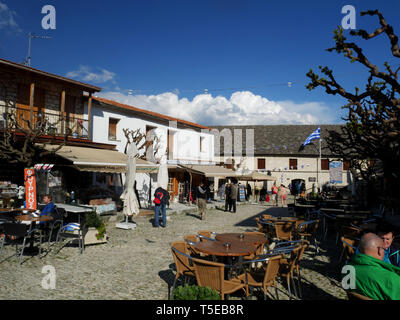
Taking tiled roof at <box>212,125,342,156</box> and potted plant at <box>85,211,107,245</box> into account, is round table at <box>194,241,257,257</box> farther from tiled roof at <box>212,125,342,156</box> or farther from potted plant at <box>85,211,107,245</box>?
tiled roof at <box>212,125,342,156</box>

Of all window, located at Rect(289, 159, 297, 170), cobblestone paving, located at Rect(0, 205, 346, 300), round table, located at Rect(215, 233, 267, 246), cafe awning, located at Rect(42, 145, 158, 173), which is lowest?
cobblestone paving, located at Rect(0, 205, 346, 300)

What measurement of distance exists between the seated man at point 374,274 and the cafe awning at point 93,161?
10.4 m

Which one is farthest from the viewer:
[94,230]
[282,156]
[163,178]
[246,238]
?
[282,156]

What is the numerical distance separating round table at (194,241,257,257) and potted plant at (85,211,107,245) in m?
4.23

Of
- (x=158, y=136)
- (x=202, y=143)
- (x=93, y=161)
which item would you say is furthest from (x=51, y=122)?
(x=202, y=143)

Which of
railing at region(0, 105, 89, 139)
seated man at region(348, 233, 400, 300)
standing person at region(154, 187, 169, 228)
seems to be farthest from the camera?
railing at region(0, 105, 89, 139)

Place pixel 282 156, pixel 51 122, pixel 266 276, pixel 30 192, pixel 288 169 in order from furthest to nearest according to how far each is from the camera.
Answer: pixel 282 156 → pixel 288 169 → pixel 51 122 → pixel 30 192 → pixel 266 276

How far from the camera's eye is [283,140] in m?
38.8

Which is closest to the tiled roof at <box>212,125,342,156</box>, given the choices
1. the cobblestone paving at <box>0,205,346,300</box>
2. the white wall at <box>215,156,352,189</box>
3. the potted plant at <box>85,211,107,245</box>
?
the white wall at <box>215,156,352,189</box>

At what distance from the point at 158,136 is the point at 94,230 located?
13.0 meters

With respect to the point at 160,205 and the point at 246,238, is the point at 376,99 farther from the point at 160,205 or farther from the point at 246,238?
the point at 160,205

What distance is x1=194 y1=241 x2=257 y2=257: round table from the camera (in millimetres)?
4742

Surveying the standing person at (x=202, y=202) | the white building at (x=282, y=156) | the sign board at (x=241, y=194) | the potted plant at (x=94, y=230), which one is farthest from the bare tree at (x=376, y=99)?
the white building at (x=282, y=156)
